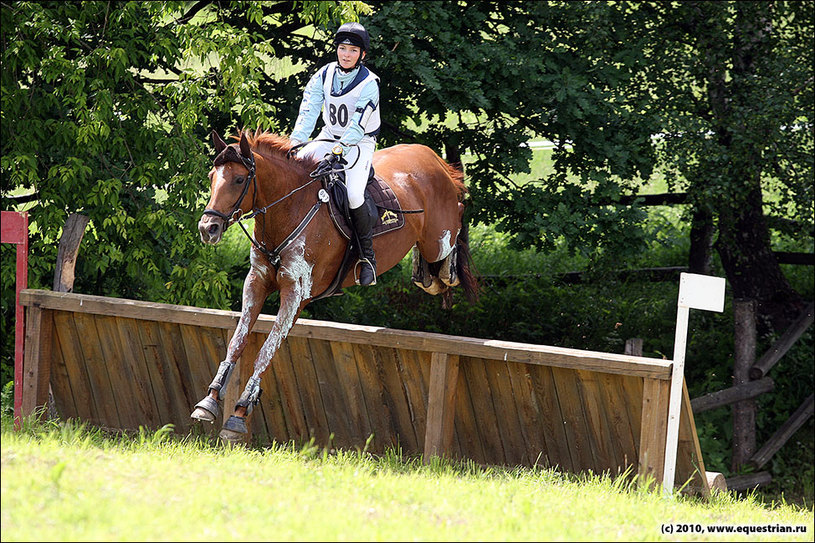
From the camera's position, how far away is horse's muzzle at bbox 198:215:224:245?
19.5ft

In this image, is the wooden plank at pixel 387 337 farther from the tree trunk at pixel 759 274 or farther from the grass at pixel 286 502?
the tree trunk at pixel 759 274

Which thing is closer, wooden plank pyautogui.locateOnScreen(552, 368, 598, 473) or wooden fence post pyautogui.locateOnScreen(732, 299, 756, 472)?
wooden plank pyautogui.locateOnScreen(552, 368, 598, 473)

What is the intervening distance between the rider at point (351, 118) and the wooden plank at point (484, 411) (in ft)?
3.58

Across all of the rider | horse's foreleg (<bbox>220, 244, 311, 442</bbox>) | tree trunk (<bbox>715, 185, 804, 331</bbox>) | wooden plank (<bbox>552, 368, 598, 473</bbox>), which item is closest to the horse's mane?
the rider

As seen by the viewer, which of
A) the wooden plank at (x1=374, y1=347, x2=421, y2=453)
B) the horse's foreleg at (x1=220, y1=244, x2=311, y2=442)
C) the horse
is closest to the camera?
the horse

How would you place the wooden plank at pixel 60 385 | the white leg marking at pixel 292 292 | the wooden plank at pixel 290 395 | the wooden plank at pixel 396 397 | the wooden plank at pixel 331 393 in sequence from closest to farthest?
1. the white leg marking at pixel 292 292
2. the wooden plank at pixel 396 397
3. the wooden plank at pixel 331 393
4. the wooden plank at pixel 290 395
5. the wooden plank at pixel 60 385

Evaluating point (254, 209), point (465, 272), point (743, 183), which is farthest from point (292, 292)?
point (743, 183)

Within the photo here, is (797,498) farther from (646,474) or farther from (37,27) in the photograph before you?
(37,27)

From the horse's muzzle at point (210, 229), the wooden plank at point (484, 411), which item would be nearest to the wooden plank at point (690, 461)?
the wooden plank at point (484, 411)

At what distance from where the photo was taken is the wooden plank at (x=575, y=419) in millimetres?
6918

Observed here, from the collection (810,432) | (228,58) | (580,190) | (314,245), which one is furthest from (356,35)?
(810,432)

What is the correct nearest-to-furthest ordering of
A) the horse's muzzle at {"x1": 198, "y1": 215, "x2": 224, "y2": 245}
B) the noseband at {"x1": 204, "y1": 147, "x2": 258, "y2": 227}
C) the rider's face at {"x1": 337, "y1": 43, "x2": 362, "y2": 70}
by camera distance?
the horse's muzzle at {"x1": 198, "y1": 215, "x2": 224, "y2": 245}
the noseband at {"x1": 204, "y1": 147, "x2": 258, "y2": 227}
the rider's face at {"x1": 337, "y1": 43, "x2": 362, "y2": 70}

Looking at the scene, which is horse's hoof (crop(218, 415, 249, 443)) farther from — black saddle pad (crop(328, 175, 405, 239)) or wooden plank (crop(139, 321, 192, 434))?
black saddle pad (crop(328, 175, 405, 239))

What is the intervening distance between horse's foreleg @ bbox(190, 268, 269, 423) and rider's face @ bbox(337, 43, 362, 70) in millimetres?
1706
